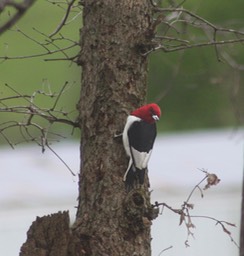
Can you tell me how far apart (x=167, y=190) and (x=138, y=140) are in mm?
4329

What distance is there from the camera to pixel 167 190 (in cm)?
828

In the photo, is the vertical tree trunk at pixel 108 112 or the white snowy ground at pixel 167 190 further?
the white snowy ground at pixel 167 190

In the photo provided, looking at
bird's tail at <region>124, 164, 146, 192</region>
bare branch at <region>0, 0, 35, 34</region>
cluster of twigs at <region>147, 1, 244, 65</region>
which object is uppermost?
cluster of twigs at <region>147, 1, 244, 65</region>

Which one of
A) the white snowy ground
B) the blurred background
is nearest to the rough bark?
the blurred background

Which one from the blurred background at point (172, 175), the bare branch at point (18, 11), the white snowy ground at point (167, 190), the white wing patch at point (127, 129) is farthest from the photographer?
the white snowy ground at point (167, 190)

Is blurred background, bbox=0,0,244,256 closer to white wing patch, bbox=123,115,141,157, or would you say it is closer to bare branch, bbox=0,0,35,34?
white wing patch, bbox=123,115,141,157

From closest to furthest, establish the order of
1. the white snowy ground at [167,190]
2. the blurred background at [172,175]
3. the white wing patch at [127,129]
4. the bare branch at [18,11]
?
the bare branch at [18,11], the white wing patch at [127,129], the blurred background at [172,175], the white snowy ground at [167,190]

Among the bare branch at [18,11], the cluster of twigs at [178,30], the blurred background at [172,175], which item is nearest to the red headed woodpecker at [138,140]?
the cluster of twigs at [178,30]

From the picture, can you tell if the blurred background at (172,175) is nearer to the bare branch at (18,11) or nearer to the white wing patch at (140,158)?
the white wing patch at (140,158)

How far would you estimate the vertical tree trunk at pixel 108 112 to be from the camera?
4082mm

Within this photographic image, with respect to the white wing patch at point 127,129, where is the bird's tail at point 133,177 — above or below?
below

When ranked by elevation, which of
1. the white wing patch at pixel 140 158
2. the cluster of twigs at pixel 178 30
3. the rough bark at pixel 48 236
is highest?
the cluster of twigs at pixel 178 30

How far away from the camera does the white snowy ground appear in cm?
729

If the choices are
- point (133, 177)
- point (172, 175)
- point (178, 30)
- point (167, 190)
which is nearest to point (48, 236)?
point (133, 177)
